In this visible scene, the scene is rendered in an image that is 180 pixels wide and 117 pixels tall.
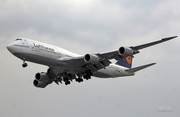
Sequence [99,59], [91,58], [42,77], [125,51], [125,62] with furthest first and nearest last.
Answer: [125,62], [42,77], [99,59], [91,58], [125,51]

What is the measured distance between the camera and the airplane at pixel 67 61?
138 ft

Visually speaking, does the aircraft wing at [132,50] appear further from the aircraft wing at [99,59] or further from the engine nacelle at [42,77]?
the engine nacelle at [42,77]

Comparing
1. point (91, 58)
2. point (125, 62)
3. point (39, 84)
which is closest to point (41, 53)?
point (91, 58)

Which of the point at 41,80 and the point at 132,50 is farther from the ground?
the point at 132,50

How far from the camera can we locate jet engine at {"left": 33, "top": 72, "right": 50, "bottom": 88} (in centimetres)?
5097

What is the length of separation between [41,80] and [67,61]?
8.38 meters

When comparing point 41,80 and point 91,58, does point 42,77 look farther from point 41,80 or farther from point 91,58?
point 91,58

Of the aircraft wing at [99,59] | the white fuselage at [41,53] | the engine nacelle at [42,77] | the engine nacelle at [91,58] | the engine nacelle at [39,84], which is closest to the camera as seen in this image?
the white fuselage at [41,53]

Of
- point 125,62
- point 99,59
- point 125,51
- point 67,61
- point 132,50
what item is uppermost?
point 125,62

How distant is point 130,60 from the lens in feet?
190

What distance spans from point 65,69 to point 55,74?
4.00 metres

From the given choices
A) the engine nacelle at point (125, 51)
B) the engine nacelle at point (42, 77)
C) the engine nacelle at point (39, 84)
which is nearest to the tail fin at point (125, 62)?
the engine nacelle at point (42, 77)

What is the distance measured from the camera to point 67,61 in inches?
1743

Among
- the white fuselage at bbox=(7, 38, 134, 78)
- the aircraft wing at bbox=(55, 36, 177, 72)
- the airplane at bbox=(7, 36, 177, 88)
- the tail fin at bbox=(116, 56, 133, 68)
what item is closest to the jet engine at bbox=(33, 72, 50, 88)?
the airplane at bbox=(7, 36, 177, 88)
